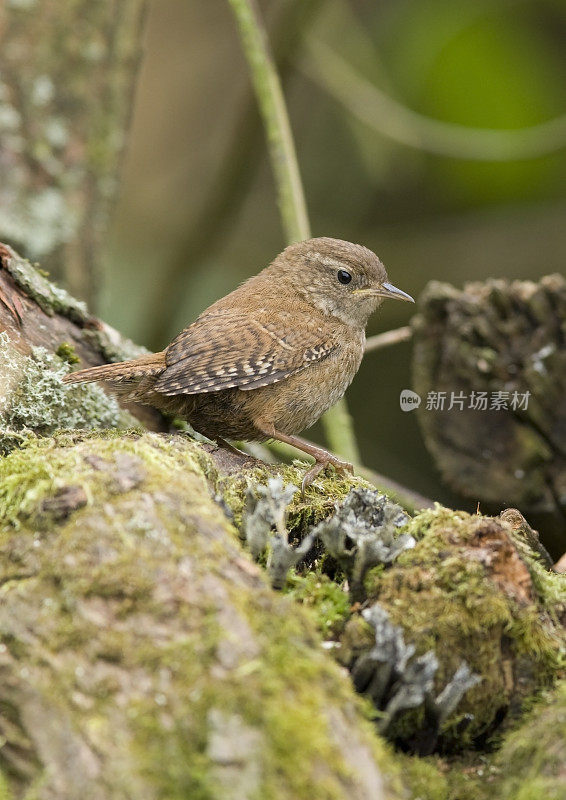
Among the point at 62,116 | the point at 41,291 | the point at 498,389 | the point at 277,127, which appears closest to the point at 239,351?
the point at 41,291

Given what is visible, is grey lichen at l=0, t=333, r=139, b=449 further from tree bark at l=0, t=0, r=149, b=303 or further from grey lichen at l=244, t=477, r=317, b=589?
tree bark at l=0, t=0, r=149, b=303

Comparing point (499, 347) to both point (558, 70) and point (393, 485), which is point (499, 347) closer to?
point (393, 485)

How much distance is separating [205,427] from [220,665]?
79.1 inches

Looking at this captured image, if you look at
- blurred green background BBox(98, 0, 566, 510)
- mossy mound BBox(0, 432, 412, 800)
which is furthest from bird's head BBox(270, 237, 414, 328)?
mossy mound BBox(0, 432, 412, 800)

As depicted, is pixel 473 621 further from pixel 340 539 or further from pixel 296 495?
pixel 296 495

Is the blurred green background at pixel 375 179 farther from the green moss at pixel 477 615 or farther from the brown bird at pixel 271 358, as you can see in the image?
the green moss at pixel 477 615

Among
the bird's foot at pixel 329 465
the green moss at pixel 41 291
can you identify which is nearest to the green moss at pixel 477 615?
the bird's foot at pixel 329 465

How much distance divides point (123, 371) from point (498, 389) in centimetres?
184

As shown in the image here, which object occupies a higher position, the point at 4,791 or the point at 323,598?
the point at 323,598

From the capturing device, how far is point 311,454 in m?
3.28

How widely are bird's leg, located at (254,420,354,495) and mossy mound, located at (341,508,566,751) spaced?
2.05 feet

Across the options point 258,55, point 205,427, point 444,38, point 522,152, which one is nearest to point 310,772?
point 205,427

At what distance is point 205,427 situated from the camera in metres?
3.55

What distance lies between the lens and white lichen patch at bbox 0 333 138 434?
273 cm
